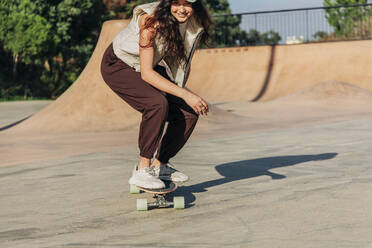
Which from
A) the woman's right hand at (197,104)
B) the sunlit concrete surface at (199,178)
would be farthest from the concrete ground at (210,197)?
the woman's right hand at (197,104)

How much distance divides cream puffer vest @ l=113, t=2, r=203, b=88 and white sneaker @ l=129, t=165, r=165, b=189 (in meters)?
0.77

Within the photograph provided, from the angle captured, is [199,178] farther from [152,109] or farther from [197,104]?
[197,104]

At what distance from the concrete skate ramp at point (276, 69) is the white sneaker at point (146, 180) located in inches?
730

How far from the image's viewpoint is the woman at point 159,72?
4586 millimetres

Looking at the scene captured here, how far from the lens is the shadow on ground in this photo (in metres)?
5.68

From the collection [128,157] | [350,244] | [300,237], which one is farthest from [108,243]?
[128,157]

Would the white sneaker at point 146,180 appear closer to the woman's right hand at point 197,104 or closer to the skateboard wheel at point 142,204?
the skateboard wheel at point 142,204

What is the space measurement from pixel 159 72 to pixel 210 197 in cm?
114

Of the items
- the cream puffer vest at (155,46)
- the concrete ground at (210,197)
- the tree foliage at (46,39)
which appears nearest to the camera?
the concrete ground at (210,197)

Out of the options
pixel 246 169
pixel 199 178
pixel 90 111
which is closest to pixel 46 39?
pixel 90 111

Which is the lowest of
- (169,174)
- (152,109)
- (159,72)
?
(169,174)

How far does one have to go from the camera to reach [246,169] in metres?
6.79

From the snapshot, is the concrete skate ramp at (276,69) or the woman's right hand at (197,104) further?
the concrete skate ramp at (276,69)

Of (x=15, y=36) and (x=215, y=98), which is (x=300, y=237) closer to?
(x=215, y=98)
